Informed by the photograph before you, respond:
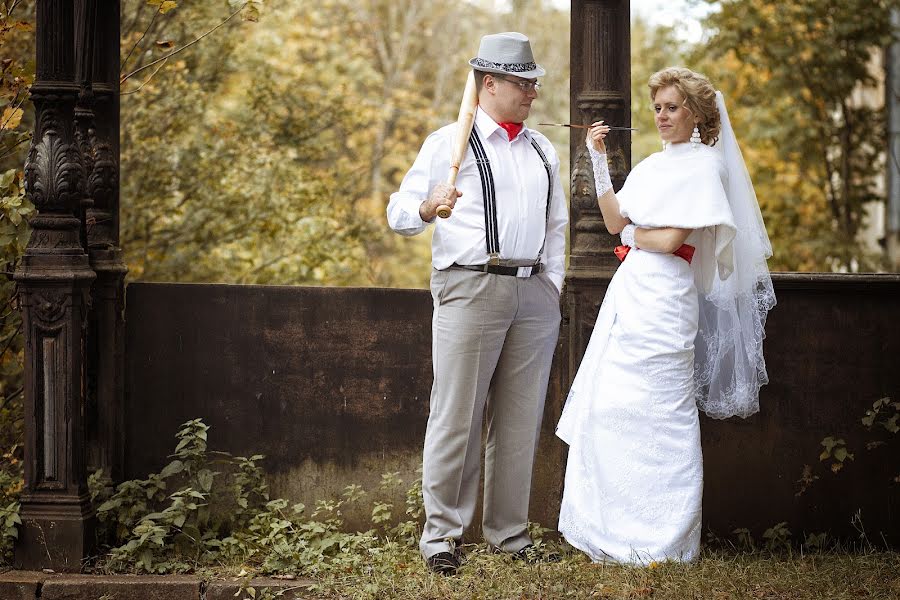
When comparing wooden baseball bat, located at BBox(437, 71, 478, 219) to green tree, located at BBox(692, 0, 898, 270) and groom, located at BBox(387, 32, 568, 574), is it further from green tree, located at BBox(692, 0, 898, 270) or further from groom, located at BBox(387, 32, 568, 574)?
green tree, located at BBox(692, 0, 898, 270)

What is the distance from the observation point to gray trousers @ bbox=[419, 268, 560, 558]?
5203mm

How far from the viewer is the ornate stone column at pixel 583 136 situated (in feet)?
19.0

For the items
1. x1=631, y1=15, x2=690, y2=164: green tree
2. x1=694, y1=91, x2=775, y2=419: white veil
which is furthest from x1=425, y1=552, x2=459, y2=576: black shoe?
x1=631, y1=15, x2=690, y2=164: green tree

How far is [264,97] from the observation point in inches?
506

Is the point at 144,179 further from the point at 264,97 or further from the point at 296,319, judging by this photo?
the point at 296,319

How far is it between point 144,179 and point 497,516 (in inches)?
268

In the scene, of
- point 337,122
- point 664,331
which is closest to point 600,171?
point 664,331

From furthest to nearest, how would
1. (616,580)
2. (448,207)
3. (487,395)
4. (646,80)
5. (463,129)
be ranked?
1. (646,80)
2. (487,395)
3. (463,129)
4. (616,580)
5. (448,207)

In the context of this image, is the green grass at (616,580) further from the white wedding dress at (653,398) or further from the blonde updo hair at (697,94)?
the blonde updo hair at (697,94)

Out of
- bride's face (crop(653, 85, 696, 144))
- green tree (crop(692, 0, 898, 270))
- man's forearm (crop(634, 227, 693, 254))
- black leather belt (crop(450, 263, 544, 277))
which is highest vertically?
green tree (crop(692, 0, 898, 270))

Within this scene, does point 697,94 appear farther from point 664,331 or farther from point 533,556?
point 533,556

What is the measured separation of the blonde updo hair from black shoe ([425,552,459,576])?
83.8 inches

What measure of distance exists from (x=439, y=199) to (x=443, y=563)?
1.57 meters

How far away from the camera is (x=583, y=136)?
19.3 ft
